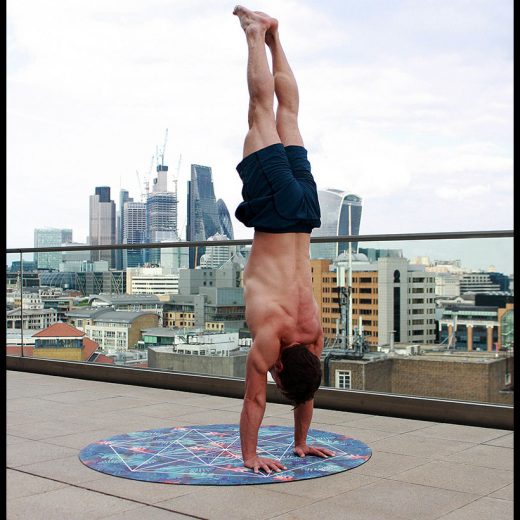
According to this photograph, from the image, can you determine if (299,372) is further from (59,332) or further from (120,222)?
(120,222)

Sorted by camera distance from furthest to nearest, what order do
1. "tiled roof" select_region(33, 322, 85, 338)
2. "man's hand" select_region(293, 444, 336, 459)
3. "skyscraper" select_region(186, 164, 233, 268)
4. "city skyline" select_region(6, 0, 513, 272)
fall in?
1. "city skyline" select_region(6, 0, 513, 272)
2. "skyscraper" select_region(186, 164, 233, 268)
3. "tiled roof" select_region(33, 322, 85, 338)
4. "man's hand" select_region(293, 444, 336, 459)

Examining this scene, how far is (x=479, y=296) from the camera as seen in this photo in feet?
15.9

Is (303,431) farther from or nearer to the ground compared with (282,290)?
nearer to the ground

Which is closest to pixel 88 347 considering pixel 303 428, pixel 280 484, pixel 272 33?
pixel 303 428

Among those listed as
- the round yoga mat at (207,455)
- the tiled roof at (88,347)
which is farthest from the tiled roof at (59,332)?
the round yoga mat at (207,455)

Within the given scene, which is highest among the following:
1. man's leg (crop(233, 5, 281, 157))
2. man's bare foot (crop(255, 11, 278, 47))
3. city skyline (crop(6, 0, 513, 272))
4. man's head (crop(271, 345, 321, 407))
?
city skyline (crop(6, 0, 513, 272))

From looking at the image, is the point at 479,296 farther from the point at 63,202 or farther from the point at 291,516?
the point at 63,202

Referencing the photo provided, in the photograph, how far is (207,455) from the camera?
3.95 metres

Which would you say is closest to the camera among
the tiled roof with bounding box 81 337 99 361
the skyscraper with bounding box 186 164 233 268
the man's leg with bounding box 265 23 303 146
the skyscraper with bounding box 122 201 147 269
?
the man's leg with bounding box 265 23 303 146

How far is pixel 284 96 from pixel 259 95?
23 centimetres

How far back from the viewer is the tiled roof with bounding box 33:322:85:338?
281 inches

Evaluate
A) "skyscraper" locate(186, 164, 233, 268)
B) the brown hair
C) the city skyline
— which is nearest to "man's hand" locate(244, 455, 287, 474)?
the brown hair

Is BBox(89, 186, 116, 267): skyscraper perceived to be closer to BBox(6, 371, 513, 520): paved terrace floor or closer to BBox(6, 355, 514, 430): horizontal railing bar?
BBox(6, 355, 514, 430): horizontal railing bar

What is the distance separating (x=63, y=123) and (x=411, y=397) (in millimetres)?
51140
